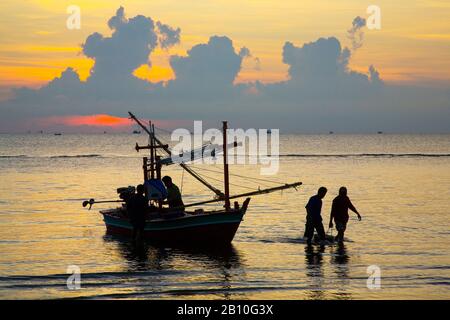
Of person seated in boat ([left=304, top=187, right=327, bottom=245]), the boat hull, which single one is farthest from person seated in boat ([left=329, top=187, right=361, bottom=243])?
the boat hull

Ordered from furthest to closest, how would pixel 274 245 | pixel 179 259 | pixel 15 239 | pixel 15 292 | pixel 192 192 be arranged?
pixel 192 192 < pixel 15 239 < pixel 274 245 < pixel 179 259 < pixel 15 292

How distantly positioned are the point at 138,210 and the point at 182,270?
4.29m

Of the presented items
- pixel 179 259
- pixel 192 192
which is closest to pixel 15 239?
pixel 179 259

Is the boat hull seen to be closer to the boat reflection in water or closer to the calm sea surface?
the boat reflection in water

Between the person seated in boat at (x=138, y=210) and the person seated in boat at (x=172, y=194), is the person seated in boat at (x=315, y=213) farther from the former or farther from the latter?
the person seated in boat at (x=138, y=210)

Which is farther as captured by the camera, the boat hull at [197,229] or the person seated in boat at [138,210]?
the boat hull at [197,229]

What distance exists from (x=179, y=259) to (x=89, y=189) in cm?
3878

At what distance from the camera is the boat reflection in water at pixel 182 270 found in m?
19.8

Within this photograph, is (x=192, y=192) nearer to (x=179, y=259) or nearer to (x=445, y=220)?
(x=445, y=220)

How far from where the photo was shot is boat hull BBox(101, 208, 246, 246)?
2755 centimetres

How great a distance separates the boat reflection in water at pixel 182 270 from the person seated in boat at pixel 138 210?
1.95 ft

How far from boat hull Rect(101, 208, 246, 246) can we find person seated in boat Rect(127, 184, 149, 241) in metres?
1.52
